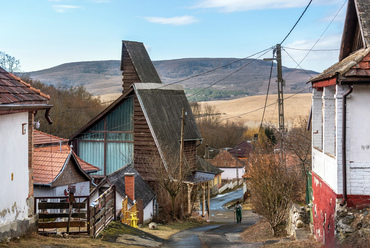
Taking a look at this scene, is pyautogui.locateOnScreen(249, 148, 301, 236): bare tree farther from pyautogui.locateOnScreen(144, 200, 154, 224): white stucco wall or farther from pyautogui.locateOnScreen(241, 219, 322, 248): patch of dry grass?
pyautogui.locateOnScreen(144, 200, 154, 224): white stucco wall

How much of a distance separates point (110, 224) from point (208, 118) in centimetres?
9244

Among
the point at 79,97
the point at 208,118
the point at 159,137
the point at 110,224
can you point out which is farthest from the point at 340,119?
the point at 208,118

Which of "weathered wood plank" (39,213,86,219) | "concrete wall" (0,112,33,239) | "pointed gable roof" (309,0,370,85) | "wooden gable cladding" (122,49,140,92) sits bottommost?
"weathered wood plank" (39,213,86,219)

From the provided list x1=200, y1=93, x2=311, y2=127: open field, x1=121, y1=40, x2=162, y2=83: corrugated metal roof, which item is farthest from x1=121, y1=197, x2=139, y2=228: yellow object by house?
x1=200, y1=93, x2=311, y2=127: open field

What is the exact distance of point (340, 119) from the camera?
11258 mm

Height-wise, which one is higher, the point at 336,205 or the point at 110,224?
the point at 336,205

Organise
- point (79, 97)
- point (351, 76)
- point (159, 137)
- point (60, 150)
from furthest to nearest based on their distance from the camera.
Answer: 1. point (79, 97)
2. point (159, 137)
3. point (60, 150)
4. point (351, 76)

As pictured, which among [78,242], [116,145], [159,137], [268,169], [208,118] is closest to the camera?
[78,242]

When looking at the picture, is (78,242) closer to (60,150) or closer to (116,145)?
(60,150)

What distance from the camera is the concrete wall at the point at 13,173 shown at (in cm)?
1151

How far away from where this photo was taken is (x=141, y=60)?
129 ft

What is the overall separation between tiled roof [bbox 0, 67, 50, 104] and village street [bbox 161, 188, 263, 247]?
718 cm

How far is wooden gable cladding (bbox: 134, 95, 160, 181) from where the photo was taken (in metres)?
34.5

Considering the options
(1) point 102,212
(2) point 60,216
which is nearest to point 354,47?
(1) point 102,212
